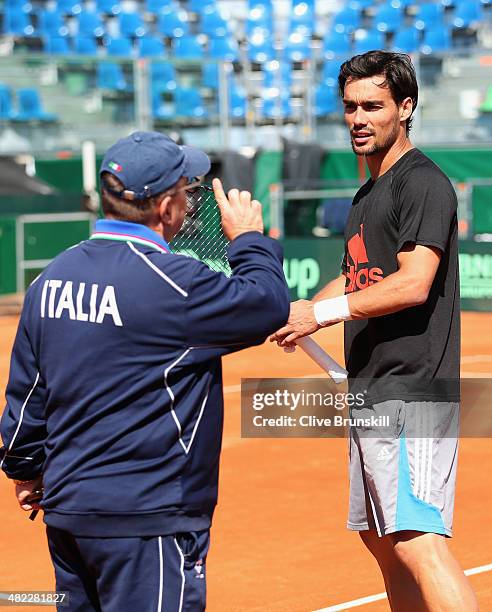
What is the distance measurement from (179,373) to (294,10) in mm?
24848

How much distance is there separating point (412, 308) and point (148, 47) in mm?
22743

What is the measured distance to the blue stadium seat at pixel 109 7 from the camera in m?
26.2

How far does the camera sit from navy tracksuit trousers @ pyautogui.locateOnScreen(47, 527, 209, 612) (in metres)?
3.03

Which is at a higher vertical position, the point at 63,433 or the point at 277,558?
the point at 63,433

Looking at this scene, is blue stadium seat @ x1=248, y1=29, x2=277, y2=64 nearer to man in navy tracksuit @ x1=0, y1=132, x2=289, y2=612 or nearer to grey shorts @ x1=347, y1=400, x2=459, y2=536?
grey shorts @ x1=347, y1=400, x2=459, y2=536

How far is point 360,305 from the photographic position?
407 cm

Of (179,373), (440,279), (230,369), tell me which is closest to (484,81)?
(230,369)

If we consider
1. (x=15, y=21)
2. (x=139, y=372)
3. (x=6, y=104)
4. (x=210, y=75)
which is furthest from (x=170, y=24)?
(x=139, y=372)

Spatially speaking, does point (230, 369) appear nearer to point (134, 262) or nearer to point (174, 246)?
point (174, 246)

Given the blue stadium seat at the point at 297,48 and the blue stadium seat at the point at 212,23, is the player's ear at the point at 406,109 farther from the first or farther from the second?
the blue stadium seat at the point at 212,23

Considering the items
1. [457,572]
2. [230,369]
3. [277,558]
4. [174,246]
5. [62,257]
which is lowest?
[230,369]

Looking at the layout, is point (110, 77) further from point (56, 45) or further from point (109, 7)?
point (109, 7)

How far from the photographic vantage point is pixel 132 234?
308 cm

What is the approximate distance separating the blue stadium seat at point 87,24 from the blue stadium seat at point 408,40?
6.56 metres
